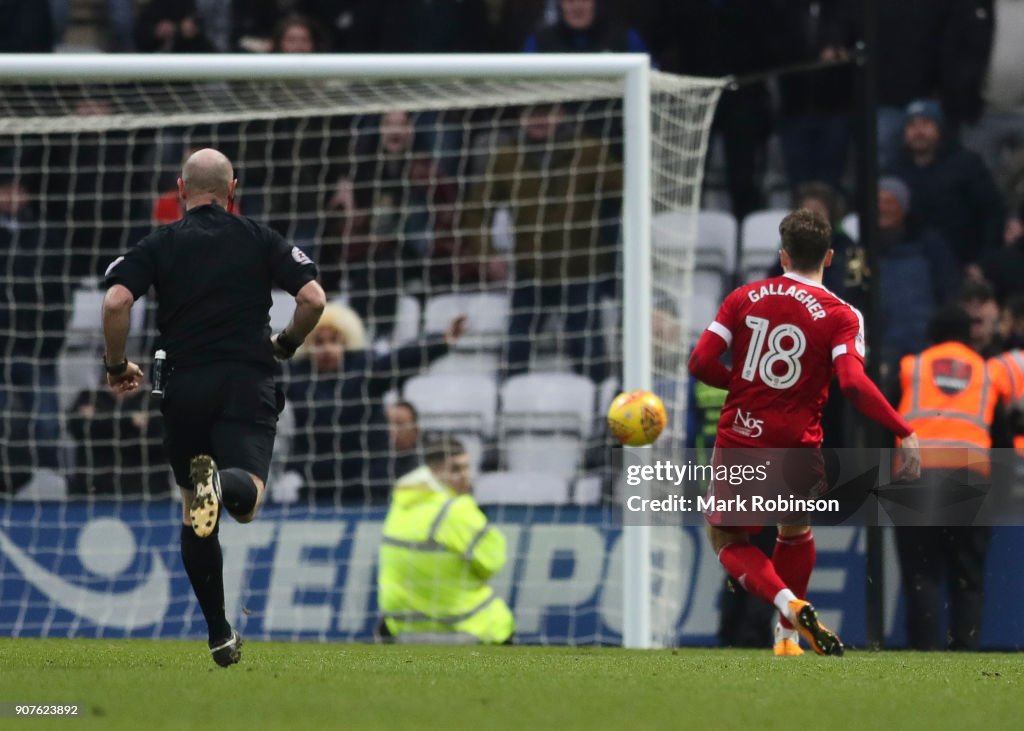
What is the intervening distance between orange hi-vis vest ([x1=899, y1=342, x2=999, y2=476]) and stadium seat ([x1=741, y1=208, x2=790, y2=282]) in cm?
199

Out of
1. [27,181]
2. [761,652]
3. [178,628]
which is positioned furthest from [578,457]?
[27,181]

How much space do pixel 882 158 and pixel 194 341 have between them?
281 inches

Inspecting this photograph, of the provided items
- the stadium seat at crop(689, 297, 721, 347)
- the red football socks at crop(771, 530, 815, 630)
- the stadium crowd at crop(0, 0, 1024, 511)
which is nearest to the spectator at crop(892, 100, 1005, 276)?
the stadium crowd at crop(0, 0, 1024, 511)

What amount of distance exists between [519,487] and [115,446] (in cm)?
246

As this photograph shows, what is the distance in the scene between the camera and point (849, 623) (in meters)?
10.1

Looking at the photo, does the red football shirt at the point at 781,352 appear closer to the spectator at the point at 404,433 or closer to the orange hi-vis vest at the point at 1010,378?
the orange hi-vis vest at the point at 1010,378

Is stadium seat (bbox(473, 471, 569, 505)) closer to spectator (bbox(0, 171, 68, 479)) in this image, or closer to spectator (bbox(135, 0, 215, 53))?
spectator (bbox(0, 171, 68, 479))

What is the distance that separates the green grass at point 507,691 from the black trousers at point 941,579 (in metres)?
1.94

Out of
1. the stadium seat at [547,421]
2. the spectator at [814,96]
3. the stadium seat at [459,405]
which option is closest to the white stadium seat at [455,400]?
the stadium seat at [459,405]

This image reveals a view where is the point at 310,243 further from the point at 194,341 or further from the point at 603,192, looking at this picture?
the point at 194,341

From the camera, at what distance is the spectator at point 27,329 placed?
1143cm

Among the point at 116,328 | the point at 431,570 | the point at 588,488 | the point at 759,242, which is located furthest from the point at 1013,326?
the point at 116,328

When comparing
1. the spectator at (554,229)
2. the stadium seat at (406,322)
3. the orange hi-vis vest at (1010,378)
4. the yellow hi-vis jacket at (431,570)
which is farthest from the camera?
the stadium seat at (406,322)

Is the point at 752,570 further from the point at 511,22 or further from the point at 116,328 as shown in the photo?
the point at 511,22
